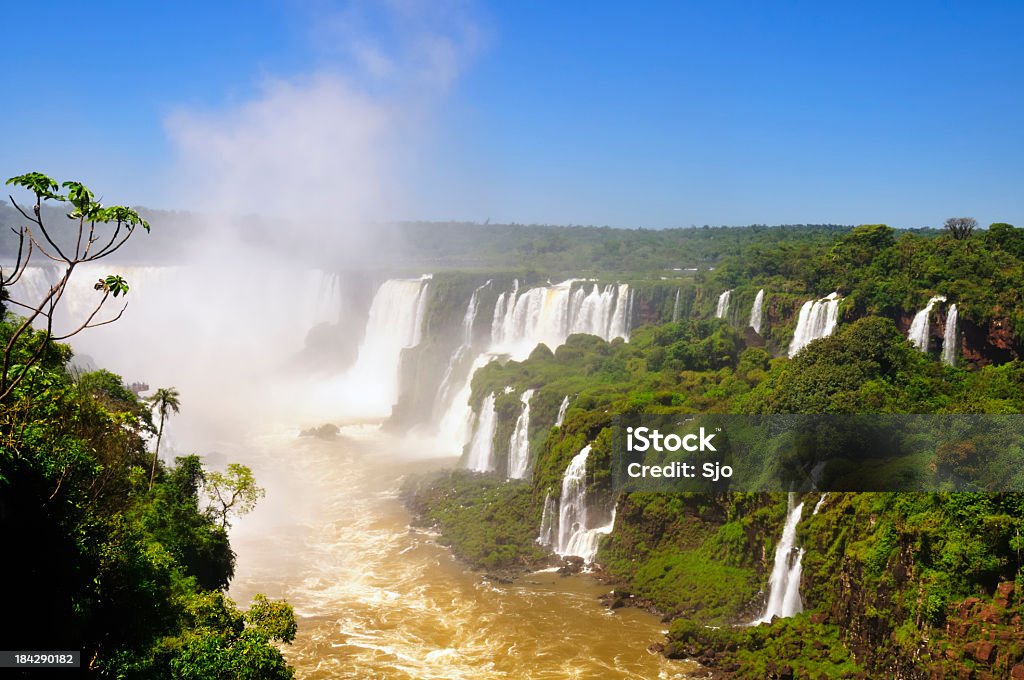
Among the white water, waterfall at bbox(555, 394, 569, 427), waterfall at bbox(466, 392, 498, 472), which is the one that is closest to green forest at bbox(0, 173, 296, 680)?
waterfall at bbox(555, 394, 569, 427)

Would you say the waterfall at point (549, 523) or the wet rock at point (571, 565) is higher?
the waterfall at point (549, 523)

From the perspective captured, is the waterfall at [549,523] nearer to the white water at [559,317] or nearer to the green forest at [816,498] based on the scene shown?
the green forest at [816,498]

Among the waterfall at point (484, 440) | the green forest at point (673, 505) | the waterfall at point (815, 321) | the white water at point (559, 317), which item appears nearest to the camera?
the green forest at point (673, 505)

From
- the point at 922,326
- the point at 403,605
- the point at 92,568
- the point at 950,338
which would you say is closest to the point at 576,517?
the point at 403,605

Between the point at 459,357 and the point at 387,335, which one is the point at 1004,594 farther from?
the point at 387,335

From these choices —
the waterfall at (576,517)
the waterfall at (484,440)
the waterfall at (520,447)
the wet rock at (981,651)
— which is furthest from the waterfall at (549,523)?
the wet rock at (981,651)

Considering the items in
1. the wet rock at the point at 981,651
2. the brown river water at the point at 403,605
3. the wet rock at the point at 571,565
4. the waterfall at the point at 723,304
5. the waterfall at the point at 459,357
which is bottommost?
the brown river water at the point at 403,605

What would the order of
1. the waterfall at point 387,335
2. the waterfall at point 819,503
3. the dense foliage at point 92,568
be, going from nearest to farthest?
the dense foliage at point 92,568, the waterfall at point 819,503, the waterfall at point 387,335

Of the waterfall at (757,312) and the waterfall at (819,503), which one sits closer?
the waterfall at (819,503)
